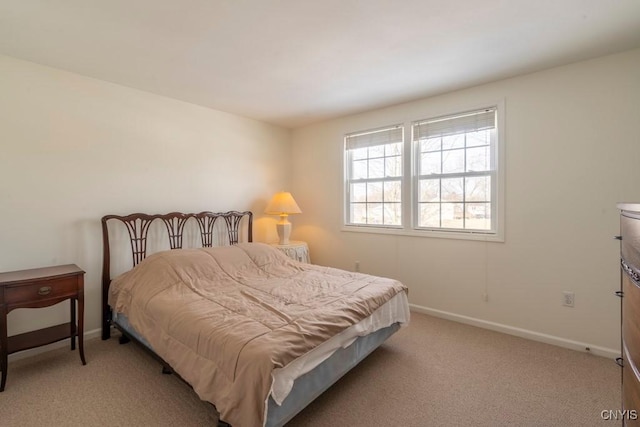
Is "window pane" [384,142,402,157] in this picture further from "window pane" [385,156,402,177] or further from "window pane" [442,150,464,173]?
"window pane" [442,150,464,173]

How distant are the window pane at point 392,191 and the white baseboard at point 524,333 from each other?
1.28 m

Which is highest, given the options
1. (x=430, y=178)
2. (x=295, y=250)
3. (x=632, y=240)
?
(x=430, y=178)

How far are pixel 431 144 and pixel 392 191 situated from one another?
27.7 inches

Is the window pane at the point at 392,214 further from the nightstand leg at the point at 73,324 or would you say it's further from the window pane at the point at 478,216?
the nightstand leg at the point at 73,324

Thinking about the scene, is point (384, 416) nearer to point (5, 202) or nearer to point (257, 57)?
point (257, 57)

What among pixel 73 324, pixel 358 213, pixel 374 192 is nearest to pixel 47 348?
pixel 73 324

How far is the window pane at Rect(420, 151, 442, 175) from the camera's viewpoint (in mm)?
3271

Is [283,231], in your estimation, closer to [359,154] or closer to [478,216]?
[359,154]

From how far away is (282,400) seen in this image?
1369 mm

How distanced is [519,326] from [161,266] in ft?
10.8

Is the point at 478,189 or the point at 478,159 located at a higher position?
the point at 478,159

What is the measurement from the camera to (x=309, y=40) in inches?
83.1

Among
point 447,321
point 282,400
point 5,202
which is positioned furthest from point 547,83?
point 5,202

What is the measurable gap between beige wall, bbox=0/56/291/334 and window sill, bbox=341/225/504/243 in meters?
1.81
